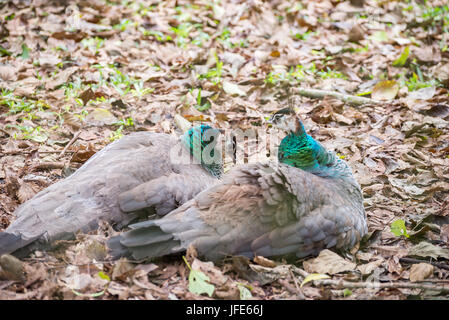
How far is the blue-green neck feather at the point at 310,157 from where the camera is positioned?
12.5ft

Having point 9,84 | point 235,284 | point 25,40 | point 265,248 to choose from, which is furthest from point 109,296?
point 25,40

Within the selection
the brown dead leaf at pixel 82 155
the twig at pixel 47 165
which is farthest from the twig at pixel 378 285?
the twig at pixel 47 165

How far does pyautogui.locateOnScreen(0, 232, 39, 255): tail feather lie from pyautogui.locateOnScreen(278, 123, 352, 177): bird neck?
6.16 ft

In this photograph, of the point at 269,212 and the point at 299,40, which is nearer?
the point at 269,212

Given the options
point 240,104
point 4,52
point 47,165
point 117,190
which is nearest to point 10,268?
point 117,190

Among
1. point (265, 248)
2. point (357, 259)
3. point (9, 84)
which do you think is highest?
point (9, 84)

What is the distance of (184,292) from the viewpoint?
3.03 m

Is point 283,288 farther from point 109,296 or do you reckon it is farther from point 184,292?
point 109,296

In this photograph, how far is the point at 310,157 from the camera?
12.5 ft

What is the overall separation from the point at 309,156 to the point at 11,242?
2.08m

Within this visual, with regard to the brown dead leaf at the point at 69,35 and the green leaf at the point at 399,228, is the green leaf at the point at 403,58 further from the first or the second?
the brown dead leaf at the point at 69,35

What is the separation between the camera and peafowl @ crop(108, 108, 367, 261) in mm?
3145

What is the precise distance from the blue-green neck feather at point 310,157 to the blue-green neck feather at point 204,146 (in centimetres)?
58
